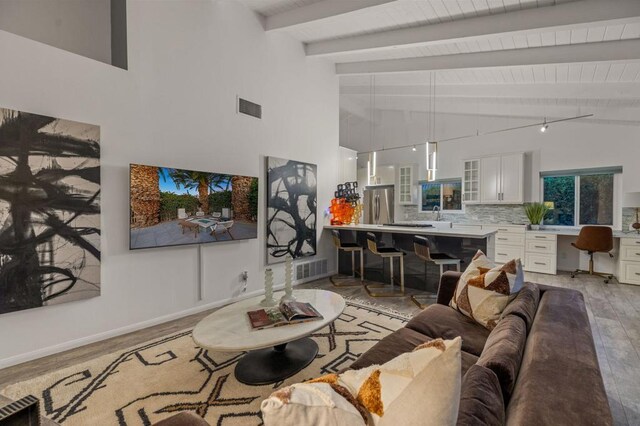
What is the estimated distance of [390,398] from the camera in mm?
754

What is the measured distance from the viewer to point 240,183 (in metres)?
4.01

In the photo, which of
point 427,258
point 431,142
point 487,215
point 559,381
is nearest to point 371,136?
point 487,215

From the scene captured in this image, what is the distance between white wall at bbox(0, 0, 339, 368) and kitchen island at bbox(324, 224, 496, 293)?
143 centimetres

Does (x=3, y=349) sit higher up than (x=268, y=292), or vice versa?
(x=268, y=292)

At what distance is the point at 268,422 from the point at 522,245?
6.70 m

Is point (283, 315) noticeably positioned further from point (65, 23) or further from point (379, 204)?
point (379, 204)

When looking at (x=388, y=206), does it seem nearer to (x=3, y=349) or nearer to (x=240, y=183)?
(x=240, y=183)

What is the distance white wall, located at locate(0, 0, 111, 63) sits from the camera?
274 centimetres

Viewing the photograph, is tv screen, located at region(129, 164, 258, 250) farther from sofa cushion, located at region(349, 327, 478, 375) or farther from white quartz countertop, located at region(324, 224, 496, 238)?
sofa cushion, located at region(349, 327, 478, 375)

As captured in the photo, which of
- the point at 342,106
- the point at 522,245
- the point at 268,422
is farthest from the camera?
the point at 342,106

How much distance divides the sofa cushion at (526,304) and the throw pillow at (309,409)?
142 centimetres

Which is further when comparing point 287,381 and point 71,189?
point 71,189

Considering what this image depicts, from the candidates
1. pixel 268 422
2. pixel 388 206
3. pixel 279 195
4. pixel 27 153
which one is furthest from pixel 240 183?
pixel 388 206

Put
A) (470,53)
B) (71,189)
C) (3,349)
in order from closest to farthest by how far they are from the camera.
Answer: (3,349) < (71,189) < (470,53)
